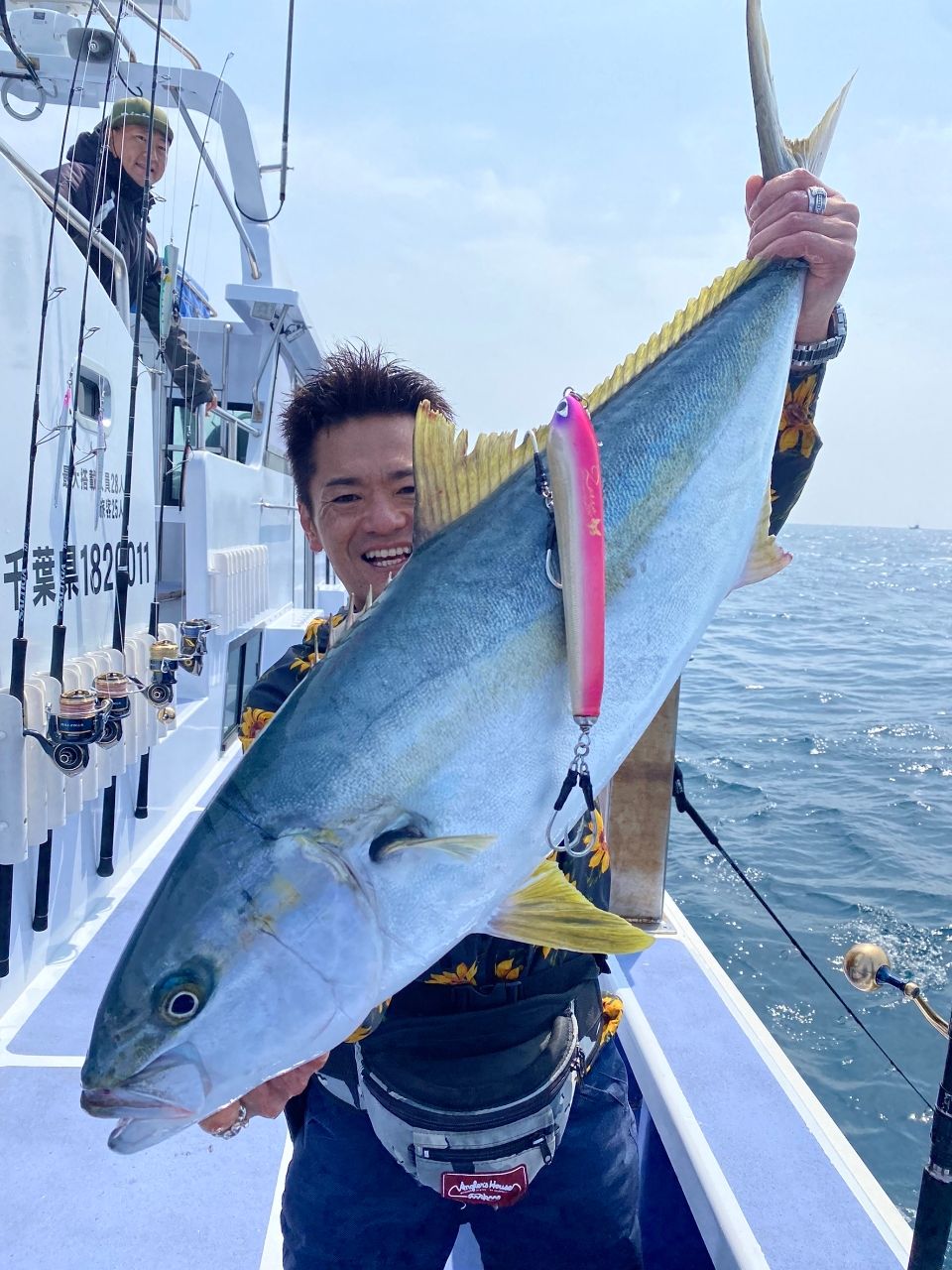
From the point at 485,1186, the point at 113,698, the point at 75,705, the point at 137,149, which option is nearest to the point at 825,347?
the point at 485,1186

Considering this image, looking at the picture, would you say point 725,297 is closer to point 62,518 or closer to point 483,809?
point 483,809

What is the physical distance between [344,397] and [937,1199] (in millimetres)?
1984

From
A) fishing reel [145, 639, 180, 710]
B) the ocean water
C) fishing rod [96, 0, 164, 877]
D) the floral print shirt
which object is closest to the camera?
the floral print shirt

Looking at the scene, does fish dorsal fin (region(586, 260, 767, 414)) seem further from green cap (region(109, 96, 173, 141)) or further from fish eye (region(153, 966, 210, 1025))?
green cap (region(109, 96, 173, 141))

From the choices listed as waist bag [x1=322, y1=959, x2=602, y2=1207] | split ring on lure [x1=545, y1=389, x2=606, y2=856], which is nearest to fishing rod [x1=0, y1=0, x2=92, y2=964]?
waist bag [x1=322, y1=959, x2=602, y2=1207]

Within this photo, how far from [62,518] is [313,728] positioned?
263 cm

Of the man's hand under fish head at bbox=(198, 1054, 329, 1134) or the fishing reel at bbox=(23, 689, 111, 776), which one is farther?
the fishing reel at bbox=(23, 689, 111, 776)

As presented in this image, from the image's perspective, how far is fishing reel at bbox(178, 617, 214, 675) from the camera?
14.9ft

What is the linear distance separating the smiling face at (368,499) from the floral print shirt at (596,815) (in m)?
0.15

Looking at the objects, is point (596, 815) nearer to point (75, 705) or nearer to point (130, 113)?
point (75, 705)

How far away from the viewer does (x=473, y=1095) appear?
1.51 meters

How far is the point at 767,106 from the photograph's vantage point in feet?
5.24

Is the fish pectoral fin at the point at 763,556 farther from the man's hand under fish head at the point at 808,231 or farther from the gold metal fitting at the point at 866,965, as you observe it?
the gold metal fitting at the point at 866,965

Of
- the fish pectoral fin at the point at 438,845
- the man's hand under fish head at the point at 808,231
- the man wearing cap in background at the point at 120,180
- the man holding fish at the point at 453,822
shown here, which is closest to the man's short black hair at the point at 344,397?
the man holding fish at the point at 453,822
